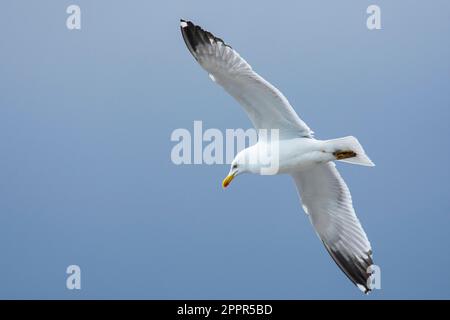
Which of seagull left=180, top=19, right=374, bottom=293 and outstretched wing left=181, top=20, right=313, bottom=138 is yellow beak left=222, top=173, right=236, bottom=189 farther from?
outstretched wing left=181, top=20, right=313, bottom=138

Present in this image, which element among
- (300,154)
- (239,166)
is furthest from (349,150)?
(239,166)

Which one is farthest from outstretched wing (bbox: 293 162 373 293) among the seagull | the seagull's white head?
the seagull's white head

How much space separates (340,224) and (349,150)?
24.7 inches

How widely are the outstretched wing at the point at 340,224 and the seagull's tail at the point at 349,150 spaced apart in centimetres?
37

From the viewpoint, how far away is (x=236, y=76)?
3.64m

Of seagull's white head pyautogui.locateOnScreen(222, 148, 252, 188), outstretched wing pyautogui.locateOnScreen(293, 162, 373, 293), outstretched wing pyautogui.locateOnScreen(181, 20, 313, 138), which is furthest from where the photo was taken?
outstretched wing pyautogui.locateOnScreen(293, 162, 373, 293)

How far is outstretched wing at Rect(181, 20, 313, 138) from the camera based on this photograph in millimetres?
3625

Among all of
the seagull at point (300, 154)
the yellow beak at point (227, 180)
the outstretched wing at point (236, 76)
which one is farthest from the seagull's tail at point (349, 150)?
the yellow beak at point (227, 180)

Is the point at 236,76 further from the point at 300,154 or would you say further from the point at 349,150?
the point at 349,150

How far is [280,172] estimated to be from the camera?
3.94m

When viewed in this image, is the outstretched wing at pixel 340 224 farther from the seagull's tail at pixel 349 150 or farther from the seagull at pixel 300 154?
the seagull's tail at pixel 349 150

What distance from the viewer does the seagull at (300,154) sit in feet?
12.0

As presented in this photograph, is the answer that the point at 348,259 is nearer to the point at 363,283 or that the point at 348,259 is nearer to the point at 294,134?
the point at 363,283

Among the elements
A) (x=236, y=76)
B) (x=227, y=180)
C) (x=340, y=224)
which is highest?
(x=236, y=76)
